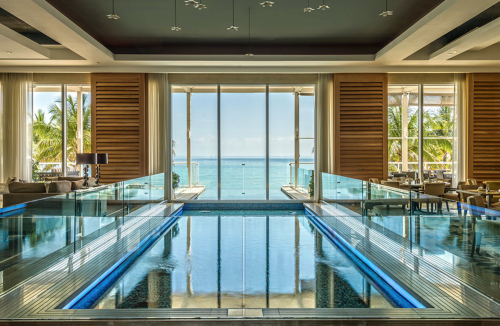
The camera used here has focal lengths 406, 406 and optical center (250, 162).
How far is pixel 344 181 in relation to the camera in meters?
7.66

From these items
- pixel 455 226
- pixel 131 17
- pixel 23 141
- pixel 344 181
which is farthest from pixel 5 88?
pixel 455 226

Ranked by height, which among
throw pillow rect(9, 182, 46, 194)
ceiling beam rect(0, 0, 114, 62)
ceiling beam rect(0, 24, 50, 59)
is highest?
ceiling beam rect(0, 0, 114, 62)

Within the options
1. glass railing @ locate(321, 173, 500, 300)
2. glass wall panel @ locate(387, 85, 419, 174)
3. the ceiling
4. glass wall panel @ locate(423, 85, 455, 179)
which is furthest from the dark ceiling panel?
glass railing @ locate(321, 173, 500, 300)

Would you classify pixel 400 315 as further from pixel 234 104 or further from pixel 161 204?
pixel 234 104

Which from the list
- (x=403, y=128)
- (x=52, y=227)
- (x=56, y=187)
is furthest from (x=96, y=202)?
(x=403, y=128)

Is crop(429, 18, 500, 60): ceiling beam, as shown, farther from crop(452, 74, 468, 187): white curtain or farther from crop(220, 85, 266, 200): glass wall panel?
crop(220, 85, 266, 200): glass wall panel

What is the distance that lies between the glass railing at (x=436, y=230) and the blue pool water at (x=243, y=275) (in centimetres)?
65

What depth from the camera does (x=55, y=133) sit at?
10.6m

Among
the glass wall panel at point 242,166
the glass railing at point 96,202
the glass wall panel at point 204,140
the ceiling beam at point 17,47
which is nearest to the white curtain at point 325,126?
the glass wall panel at point 242,166

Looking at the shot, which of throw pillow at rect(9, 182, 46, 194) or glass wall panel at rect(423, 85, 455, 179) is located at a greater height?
glass wall panel at rect(423, 85, 455, 179)

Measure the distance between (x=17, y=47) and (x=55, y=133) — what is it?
3.19 m

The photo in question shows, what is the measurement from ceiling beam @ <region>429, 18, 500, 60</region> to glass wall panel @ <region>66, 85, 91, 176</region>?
8601 mm

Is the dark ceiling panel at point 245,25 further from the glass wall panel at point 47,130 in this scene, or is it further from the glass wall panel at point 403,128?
the glass wall panel at point 47,130

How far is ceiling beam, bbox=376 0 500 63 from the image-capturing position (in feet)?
19.4
